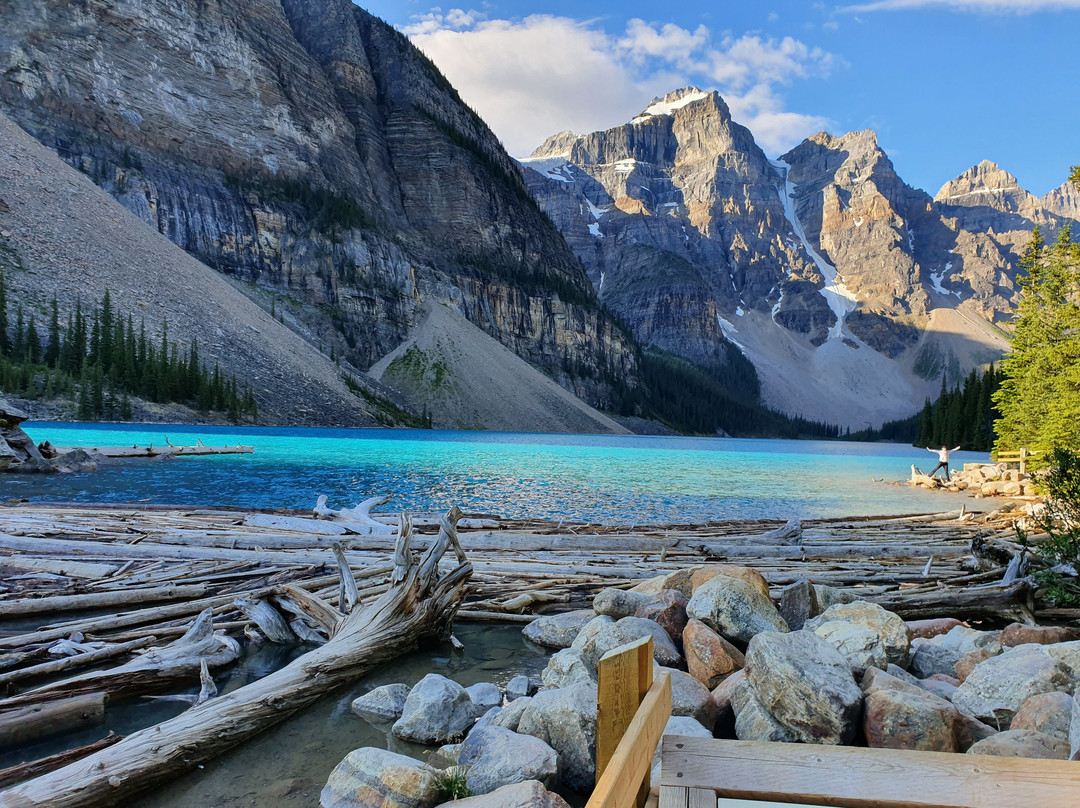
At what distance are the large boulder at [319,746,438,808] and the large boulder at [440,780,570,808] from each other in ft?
0.69

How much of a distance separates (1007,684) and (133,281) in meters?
90.7

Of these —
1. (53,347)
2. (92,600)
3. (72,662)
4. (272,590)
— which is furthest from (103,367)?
(72,662)

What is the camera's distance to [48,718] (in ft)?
16.7

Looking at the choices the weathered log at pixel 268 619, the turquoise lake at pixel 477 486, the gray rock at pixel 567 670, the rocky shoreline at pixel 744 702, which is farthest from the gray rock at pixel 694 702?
the turquoise lake at pixel 477 486

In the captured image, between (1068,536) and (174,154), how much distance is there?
13084cm

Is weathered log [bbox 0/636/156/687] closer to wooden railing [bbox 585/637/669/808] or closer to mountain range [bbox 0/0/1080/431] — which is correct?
wooden railing [bbox 585/637/669/808]

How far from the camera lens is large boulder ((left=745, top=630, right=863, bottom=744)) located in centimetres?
470

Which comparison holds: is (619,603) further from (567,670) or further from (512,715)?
(512,715)

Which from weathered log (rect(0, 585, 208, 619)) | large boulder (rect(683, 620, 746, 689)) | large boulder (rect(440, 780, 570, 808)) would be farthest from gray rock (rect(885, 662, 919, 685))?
weathered log (rect(0, 585, 208, 619))

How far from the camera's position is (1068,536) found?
7.55 metres

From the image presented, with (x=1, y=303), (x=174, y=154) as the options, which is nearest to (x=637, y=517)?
(x=1, y=303)

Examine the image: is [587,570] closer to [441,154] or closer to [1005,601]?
[1005,601]

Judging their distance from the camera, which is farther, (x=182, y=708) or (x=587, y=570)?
(x=587, y=570)

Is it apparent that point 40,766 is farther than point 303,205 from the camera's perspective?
No
